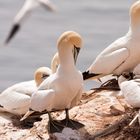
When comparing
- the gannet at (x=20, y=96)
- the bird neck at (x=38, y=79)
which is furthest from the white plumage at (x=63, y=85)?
the bird neck at (x=38, y=79)

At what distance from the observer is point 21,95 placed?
785 cm

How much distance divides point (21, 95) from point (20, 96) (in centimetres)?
2

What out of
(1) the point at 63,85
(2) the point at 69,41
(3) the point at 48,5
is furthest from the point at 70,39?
(3) the point at 48,5

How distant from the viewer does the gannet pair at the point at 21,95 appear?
779 centimetres

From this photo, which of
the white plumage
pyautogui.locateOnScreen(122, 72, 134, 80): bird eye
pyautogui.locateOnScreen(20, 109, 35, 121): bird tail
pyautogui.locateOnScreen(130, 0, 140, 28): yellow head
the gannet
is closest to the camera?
the white plumage

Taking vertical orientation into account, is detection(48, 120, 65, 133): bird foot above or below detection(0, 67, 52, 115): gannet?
below

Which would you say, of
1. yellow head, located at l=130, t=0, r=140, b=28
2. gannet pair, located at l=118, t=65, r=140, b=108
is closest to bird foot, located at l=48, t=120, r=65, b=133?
gannet pair, located at l=118, t=65, r=140, b=108

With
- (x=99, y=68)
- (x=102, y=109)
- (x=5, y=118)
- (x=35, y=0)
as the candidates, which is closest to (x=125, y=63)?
(x=99, y=68)

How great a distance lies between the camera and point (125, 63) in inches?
324

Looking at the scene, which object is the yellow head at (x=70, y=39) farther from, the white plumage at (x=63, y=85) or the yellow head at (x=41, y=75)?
the yellow head at (x=41, y=75)

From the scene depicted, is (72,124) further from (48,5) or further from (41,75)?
(48,5)

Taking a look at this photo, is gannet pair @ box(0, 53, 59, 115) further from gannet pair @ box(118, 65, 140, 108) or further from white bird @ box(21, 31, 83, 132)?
gannet pair @ box(118, 65, 140, 108)

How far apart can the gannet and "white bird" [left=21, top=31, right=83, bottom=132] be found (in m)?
0.37

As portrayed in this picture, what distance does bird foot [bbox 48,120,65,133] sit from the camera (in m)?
7.20
